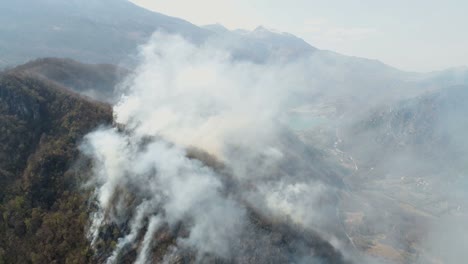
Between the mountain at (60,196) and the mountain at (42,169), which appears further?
the mountain at (42,169)

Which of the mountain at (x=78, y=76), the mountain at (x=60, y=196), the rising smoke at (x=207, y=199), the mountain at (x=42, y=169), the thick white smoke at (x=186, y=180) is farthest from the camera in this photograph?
the mountain at (x=78, y=76)

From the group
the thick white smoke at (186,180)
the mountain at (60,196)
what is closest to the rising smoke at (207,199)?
the thick white smoke at (186,180)

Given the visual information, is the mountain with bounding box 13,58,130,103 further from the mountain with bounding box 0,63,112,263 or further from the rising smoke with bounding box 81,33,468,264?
the rising smoke with bounding box 81,33,468,264

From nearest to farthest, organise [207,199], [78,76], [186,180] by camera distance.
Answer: [207,199] → [186,180] → [78,76]

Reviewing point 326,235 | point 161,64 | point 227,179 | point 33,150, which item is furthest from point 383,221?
point 161,64

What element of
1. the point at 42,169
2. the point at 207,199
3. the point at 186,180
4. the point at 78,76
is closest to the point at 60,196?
the point at 42,169

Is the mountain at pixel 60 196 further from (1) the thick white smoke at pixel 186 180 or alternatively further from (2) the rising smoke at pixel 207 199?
(1) the thick white smoke at pixel 186 180

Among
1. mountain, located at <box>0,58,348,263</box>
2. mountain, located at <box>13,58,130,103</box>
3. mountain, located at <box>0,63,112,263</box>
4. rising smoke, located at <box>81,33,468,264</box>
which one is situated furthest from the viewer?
mountain, located at <box>13,58,130,103</box>

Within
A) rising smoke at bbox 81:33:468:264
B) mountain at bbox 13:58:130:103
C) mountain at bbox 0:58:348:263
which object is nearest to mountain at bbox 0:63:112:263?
mountain at bbox 0:58:348:263

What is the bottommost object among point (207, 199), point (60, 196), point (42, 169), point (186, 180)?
point (60, 196)

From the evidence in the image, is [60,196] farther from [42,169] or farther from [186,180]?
[186,180]

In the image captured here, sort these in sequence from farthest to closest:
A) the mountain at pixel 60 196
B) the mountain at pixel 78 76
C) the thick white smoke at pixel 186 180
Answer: the mountain at pixel 78 76 → the thick white smoke at pixel 186 180 → the mountain at pixel 60 196
